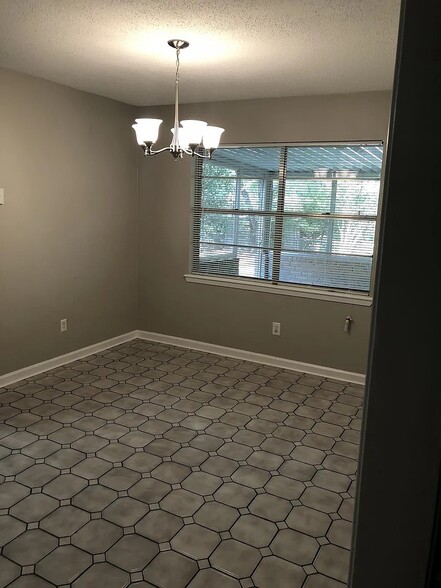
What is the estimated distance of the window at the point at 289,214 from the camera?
388cm

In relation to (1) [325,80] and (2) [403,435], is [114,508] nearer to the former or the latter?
(2) [403,435]

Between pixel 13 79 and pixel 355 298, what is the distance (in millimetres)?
3121

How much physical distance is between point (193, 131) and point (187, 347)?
2.56m

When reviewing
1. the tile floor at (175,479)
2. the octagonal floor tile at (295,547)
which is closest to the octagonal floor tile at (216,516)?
the tile floor at (175,479)

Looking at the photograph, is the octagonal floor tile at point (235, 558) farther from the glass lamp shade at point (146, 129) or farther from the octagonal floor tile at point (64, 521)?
the glass lamp shade at point (146, 129)

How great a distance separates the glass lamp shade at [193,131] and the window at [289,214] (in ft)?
5.11

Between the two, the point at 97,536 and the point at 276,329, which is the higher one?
the point at 276,329

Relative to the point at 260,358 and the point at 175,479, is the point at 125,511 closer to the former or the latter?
the point at 175,479

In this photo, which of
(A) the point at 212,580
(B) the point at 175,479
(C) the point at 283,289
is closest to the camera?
(A) the point at 212,580

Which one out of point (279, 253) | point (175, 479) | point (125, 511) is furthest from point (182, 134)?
point (125, 511)

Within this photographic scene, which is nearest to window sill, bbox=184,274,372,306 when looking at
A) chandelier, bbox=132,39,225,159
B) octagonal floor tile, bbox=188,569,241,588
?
chandelier, bbox=132,39,225,159

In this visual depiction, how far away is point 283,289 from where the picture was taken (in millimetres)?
4254

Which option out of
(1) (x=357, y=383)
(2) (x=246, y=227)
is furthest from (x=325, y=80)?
(1) (x=357, y=383)

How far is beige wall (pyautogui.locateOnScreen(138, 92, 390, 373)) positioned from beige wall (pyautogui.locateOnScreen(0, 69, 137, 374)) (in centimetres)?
23
